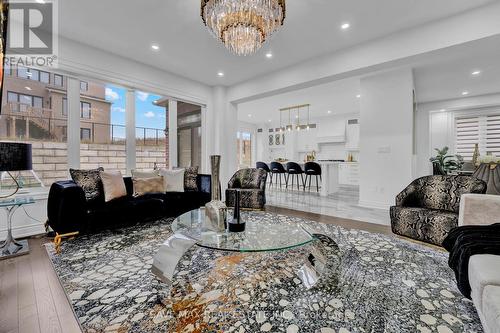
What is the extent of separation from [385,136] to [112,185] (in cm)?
502

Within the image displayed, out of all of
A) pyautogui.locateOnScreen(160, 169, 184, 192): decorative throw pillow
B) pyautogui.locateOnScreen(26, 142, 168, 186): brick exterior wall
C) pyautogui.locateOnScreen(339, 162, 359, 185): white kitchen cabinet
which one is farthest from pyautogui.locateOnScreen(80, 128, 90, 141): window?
pyautogui.locateOnScreen(339, 162, 359, 185): white kitchen cabinet

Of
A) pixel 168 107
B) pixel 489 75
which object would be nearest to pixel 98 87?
pixel 168 107

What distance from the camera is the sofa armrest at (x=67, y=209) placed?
264cm

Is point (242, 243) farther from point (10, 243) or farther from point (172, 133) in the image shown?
point (172, 133)

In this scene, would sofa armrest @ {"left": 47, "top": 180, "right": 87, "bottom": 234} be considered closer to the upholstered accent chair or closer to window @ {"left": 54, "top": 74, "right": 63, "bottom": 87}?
window @ {"left": 54, "top": 74, "right": 63, "bottom": 87}

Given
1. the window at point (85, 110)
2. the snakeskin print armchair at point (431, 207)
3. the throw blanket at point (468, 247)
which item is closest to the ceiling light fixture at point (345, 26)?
the snakeskin print armchair at point (431, 207)

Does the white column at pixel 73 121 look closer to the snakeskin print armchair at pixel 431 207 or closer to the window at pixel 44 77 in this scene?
the window at pixel 44 77

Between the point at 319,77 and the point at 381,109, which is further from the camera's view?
the point at 381,109

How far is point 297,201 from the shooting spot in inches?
220

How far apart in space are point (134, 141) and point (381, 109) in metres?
5.04

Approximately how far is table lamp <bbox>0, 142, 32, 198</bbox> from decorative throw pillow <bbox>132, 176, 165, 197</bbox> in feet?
4.43

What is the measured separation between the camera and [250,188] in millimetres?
4570

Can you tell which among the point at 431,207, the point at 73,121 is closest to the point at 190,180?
the point at 73,121

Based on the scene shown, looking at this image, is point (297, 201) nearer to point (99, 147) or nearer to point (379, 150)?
point (379, 150)
